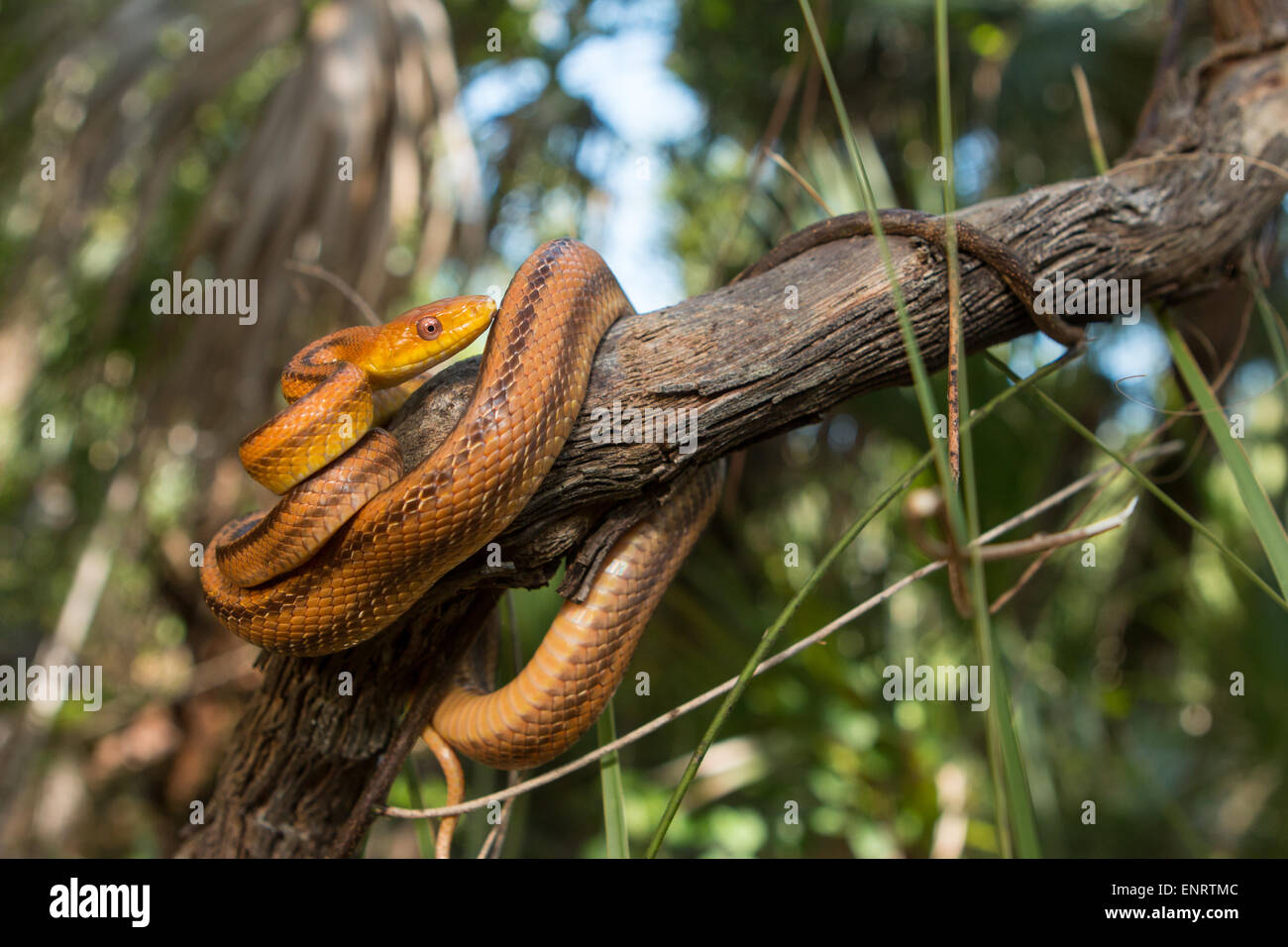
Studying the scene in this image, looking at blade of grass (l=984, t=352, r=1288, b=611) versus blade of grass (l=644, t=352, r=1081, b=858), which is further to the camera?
blade of grass (l=984, t=352, r=1288, b=611)

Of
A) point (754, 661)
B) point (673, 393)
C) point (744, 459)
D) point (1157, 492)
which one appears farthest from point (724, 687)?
point (744, 459)

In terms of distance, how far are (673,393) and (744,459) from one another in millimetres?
3178

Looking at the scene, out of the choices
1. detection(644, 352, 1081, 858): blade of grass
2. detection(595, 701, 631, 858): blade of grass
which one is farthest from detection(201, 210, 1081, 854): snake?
detection(644, 352, 1081, 858): blade of grass

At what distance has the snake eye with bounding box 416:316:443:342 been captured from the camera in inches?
82.9

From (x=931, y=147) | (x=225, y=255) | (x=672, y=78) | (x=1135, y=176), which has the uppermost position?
(x=672, y=78)

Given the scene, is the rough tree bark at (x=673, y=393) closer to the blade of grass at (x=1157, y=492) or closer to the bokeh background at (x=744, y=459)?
the blade of grass at (x=1157, y=492)

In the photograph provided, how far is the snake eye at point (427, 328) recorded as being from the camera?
2105mm

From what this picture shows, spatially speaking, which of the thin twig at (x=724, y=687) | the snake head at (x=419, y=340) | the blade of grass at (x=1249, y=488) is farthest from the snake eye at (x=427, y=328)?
the blade of grass at (x=1249, y=488)

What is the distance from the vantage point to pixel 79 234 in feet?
14.7

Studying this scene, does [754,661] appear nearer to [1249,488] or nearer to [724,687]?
[724,687]

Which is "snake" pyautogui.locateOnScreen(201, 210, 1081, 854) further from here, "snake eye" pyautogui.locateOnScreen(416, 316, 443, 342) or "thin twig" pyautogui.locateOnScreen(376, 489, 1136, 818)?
"thin twig" pyautogui.locateOnScreen(376, 489, 1136, 818)
